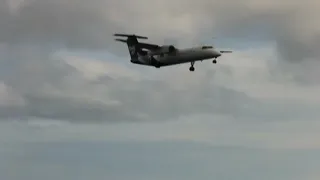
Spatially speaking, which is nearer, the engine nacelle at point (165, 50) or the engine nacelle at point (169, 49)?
the engine nacelle at point (169, 49)

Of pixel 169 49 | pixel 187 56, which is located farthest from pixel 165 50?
pixel 187 56

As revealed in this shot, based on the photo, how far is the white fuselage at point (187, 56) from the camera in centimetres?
14712

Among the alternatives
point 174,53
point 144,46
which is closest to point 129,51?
point 144,46

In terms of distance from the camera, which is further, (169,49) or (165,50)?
(165,50)

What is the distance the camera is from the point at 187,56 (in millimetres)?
148250

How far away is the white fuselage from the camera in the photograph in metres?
147

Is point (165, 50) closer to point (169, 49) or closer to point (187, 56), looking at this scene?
point (169, 49)

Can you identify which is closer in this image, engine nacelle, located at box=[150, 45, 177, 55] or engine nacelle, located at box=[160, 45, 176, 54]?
engine nacelle, located at box=[160, 45, 176, 54]

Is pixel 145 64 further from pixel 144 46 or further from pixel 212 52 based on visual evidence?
pixel 212 52

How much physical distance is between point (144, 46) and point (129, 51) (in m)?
8.35

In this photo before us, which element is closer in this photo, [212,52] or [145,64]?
[212,52]

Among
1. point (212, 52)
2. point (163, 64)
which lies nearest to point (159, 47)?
point (163, 64)

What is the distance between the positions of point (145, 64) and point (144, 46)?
4.76 m

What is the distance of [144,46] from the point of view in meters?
158
